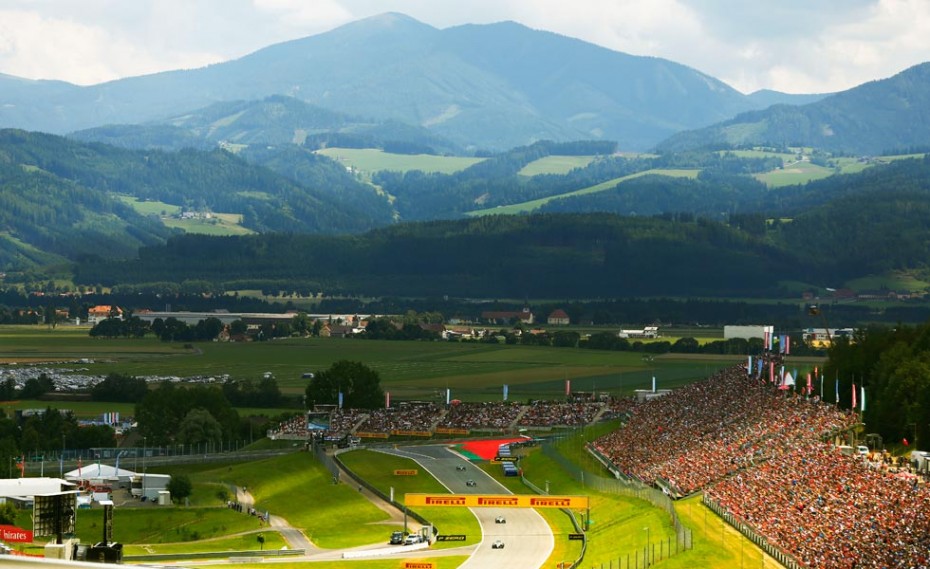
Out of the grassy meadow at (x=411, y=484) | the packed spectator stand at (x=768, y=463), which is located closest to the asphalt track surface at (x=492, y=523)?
the grassy meadow at (x=411, y=484)

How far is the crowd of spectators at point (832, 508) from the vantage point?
5209 cm

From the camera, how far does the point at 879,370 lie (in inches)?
3408

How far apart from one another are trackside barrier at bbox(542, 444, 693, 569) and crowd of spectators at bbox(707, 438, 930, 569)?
2188 millimetres

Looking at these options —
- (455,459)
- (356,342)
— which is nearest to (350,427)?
(455,459)

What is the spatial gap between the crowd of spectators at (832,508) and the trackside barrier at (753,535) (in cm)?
19

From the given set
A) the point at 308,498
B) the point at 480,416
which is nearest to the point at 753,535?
the point at 308,498

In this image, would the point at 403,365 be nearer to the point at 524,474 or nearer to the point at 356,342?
the point at 356,342

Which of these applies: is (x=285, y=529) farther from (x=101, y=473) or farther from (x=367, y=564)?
(x=101, y=473)

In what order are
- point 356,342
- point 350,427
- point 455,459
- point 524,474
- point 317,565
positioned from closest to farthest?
point 317,565
point 524,474
point 455,459
point 350,427
point 356,342

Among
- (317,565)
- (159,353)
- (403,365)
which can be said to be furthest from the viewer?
(159,353)

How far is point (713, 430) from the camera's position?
275 feet

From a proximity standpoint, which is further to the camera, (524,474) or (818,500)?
(524,474)

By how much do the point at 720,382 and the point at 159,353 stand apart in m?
83.8

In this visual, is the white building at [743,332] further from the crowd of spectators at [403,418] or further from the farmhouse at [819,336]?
the crowd of spectators at [403,418]
